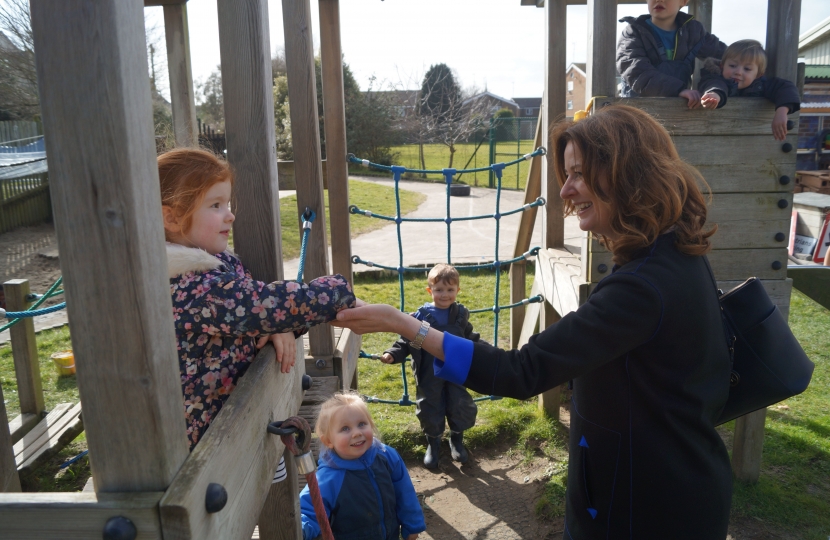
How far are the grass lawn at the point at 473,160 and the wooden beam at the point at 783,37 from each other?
16258mm

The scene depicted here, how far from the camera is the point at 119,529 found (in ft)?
3.35

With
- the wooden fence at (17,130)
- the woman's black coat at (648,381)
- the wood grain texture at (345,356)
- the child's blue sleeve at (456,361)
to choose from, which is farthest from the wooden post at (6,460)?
the wooden fence at (17,130)

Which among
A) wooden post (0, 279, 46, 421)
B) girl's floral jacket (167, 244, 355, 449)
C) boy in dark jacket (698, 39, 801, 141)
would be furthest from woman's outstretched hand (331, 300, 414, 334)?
wooden post (0, 279, 46, 421)

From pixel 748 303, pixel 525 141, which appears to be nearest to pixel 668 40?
pixel 748 303

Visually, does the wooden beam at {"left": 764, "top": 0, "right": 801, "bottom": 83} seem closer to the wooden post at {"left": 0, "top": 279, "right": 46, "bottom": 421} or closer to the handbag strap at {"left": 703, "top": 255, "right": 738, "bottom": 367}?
the handbag strap at {"left": 703, "top": 255, "right": 738, "bottom": 367}

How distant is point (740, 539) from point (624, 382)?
2.45 meters

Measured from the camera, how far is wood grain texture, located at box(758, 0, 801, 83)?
11.1 feet

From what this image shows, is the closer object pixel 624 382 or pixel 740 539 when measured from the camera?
pixel 624 382

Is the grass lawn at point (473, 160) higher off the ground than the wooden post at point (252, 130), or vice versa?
the wooden post at point (252, 130)

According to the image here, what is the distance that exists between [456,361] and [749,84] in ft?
8.88

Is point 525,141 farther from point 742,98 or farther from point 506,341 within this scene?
point 742,98

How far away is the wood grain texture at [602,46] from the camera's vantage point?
3.18 meters

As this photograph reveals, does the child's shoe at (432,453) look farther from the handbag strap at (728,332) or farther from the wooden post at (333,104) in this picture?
the handbag strap at (728,332)

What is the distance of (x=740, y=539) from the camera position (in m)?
3.45
